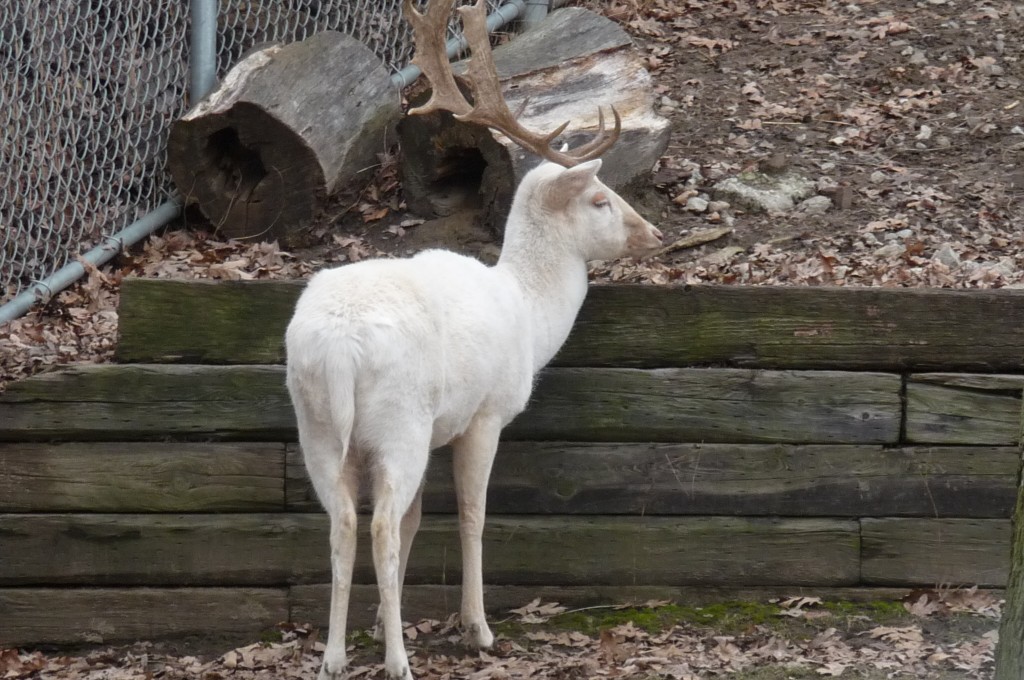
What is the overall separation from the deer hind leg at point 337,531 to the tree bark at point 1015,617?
230cm

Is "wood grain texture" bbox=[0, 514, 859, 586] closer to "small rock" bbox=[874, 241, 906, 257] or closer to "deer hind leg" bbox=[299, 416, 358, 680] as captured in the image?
"deer hind leg" bbox=[299, 416, 358, 680]

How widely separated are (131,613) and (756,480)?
9.84 feet

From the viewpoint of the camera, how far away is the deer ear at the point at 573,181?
5742 mm

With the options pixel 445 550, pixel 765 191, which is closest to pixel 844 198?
pixel 765 191

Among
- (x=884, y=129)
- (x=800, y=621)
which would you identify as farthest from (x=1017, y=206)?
(x=800, y=621)

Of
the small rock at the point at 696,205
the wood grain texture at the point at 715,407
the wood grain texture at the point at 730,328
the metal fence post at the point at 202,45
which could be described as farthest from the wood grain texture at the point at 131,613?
the small rock at the point at 696,205

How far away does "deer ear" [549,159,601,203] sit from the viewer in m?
5.74

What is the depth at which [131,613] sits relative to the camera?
5859 millimetres

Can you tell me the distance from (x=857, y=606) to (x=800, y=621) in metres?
0.33

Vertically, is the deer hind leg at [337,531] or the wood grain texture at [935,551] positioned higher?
the deer hind leg at [337,531]

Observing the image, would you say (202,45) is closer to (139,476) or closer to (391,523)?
(139,476)

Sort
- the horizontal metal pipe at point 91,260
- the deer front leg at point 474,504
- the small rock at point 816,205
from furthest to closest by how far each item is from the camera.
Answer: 1. the small rock at point 816,205
2. the horizontal metal pipe at point 91,260
3. the deer front leg at point 474,504

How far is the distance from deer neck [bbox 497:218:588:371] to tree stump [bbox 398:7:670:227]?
146 cm

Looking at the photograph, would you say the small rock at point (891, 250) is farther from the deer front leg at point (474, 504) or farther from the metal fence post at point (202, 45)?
the metal fence post at point (202, 45)
